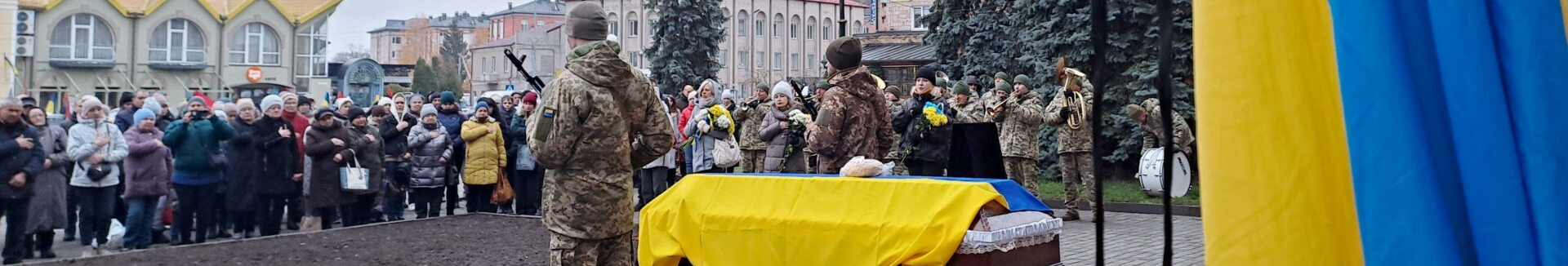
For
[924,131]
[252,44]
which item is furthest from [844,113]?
[252,44]

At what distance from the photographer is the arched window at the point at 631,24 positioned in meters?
88.3

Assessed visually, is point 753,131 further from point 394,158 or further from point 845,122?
point 845,122

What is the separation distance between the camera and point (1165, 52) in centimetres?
111

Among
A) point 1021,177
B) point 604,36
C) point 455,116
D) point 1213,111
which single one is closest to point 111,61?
point 455,116

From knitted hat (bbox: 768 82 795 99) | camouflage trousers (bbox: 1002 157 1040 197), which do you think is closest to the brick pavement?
camouflage trousers (bbox: 1002 157 1040 197)

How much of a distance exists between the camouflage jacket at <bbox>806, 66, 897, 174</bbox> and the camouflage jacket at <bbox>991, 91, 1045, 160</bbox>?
14.0 ft

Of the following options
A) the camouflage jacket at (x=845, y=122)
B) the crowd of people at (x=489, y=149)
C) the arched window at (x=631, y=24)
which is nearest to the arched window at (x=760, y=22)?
the arched window at (x=631, y=24)

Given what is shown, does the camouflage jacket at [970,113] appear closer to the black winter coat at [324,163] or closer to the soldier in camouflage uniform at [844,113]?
the soldier in camouflage uniform at [844,113]

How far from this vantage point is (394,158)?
1527 centimetres

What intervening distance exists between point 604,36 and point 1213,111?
17.7 feet

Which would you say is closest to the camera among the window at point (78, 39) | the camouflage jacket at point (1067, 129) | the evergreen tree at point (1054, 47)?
the camouflage jacket at point (1067, 129)

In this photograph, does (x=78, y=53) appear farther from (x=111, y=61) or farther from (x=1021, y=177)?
(x=1021, y=177)

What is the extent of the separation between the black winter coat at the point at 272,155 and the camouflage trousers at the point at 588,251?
7754mm

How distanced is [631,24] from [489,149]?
2936 inches
